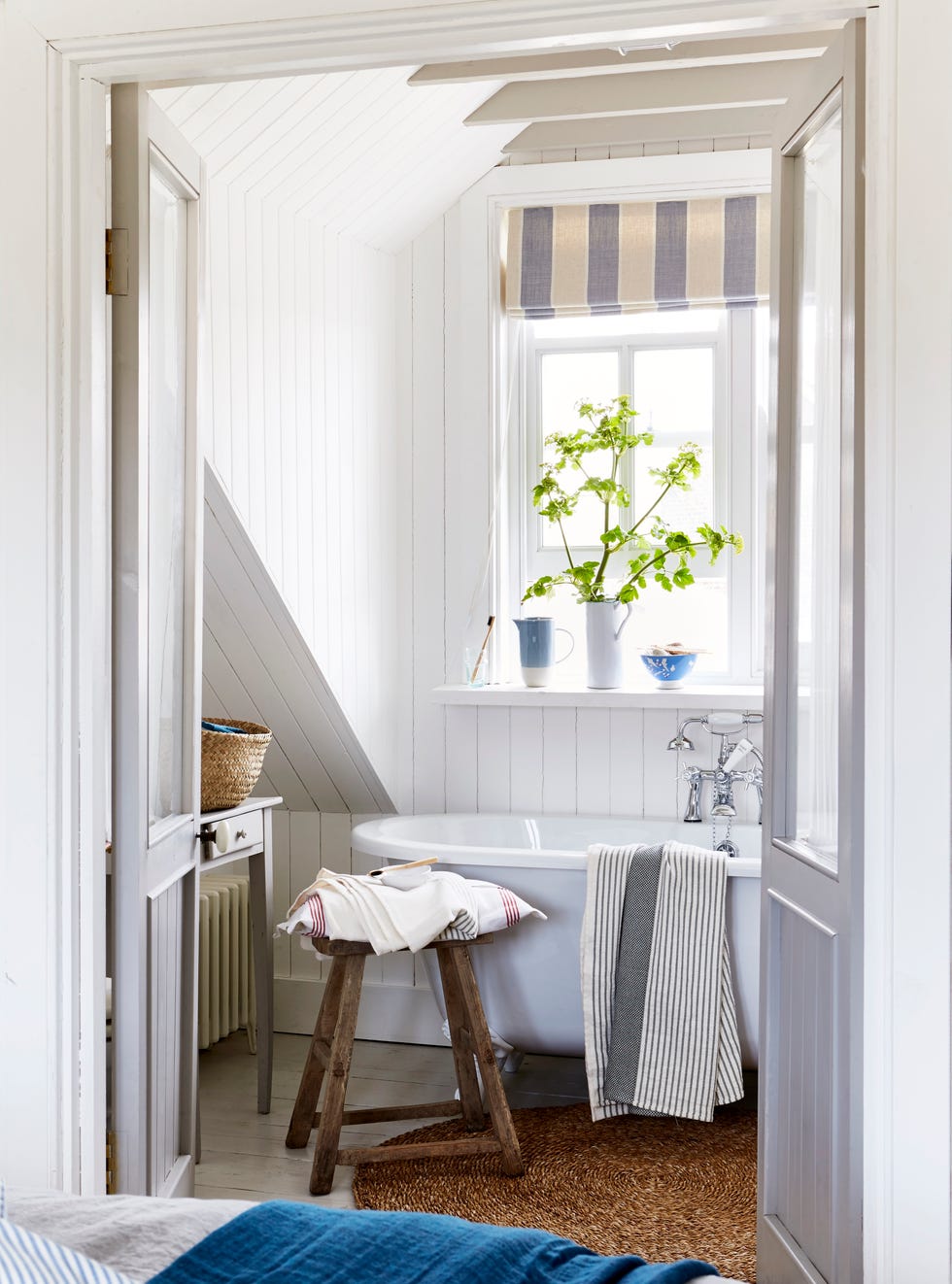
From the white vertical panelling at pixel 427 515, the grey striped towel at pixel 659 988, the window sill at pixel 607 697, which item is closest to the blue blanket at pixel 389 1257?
the grey striped towel at pixel 659 988

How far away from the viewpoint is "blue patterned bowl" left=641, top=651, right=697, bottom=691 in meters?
3.61

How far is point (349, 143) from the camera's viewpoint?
2900mm

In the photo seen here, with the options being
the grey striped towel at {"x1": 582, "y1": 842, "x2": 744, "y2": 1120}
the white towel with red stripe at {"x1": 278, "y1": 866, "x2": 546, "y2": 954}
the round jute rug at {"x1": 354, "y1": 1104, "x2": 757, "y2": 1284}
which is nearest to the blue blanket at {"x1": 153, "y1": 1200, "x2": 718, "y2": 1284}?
the round jute rug at {"x1": 354, "y1": 1104, "x2": 757, "y2": 1284}

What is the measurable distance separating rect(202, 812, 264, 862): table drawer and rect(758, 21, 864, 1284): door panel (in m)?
1.29

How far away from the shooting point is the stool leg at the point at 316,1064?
277cm

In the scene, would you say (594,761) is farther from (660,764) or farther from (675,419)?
(675,419)

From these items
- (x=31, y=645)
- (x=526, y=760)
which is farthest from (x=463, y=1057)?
(x=31, y=645)

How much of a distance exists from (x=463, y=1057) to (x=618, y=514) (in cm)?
181

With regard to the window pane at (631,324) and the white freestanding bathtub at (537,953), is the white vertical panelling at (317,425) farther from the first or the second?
the white freestanding bathtub at (537,953)

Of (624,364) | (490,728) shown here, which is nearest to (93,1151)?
(490,728)

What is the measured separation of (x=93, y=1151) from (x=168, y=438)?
121cm

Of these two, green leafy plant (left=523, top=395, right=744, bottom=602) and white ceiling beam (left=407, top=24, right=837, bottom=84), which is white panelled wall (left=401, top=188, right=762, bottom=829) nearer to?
green leafy plant (left=523, top=395, right=744, bottom=602)

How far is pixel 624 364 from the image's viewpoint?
152 inches

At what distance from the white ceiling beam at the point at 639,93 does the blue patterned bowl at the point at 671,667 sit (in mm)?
1609
